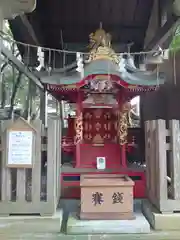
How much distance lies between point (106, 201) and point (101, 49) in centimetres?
311

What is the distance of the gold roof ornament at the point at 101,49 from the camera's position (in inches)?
219

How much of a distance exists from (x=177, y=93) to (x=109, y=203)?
397cm

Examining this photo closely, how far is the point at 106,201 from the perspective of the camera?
3693mm

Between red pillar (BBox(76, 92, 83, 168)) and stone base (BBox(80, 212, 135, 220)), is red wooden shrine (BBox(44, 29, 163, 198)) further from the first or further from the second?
stone base (BBox(80, 212, 135, 220))

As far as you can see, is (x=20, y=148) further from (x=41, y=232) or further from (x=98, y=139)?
(x=98, y=139)

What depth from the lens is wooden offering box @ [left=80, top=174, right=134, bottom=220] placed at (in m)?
3.68

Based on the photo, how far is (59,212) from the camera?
12.5 feet

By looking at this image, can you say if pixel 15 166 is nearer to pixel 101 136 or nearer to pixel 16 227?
pixel 16 227

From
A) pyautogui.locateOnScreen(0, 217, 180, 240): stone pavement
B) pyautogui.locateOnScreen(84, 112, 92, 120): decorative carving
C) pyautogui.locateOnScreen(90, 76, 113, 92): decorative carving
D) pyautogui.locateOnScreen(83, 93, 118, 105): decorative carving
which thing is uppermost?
pyautogui.locateOnScreen(90, 76, 113, 92): decorative carving

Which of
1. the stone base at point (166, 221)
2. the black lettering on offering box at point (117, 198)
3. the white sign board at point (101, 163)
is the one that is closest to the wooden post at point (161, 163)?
the stone base at point (166, 221)

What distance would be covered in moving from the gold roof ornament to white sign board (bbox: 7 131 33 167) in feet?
8.18

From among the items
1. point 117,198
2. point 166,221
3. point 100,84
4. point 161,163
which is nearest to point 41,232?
point 117,198

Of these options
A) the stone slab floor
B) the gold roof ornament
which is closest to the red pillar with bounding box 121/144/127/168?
the gold roof ornament

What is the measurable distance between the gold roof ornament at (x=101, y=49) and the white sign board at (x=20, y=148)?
98.2 inches
